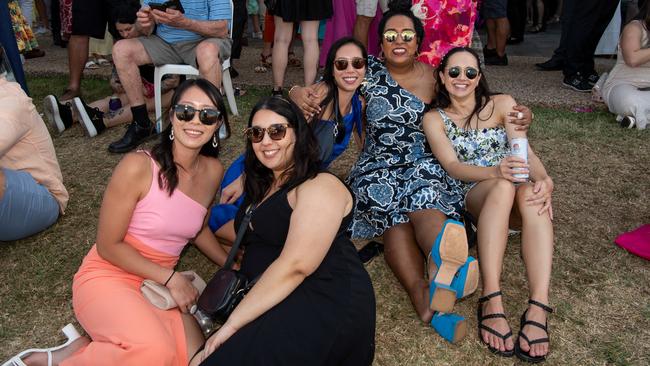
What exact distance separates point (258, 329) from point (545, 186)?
1.58 m

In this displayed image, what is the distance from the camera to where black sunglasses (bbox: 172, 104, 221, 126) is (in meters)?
2.45

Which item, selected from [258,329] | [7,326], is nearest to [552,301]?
[258,329]

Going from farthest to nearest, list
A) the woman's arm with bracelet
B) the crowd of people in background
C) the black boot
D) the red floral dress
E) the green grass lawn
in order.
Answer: the black boot → the red floral dress → the green grass lawn → the woman's arm with bracelet → the crowd of people in background

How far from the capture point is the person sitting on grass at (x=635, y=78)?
5062 mm

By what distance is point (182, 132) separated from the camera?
249 cm

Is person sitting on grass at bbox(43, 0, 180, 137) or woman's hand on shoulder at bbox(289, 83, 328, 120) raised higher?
woman's hand on shoulder at bbox(289, 83, 328, 120)

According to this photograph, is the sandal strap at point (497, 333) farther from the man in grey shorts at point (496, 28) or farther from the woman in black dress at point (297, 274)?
the man in grey shorts at point (496, 28)

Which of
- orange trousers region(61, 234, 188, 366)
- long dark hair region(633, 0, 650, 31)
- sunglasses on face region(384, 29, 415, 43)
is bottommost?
orange trousers region(61, 234, 188, 366)

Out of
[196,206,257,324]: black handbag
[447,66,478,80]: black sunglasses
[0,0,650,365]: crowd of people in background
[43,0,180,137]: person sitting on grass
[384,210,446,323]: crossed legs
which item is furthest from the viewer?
[43,0,180,137]: person sitting on grass

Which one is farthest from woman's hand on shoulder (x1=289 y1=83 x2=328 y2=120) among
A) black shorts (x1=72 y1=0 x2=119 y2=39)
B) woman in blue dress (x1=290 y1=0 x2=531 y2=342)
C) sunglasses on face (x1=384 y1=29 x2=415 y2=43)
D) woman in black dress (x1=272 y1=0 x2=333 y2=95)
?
black shorts (x1=72 y1=0 x2=119 y2=39)

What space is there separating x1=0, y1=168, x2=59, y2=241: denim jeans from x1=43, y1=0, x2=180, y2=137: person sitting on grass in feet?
5.98

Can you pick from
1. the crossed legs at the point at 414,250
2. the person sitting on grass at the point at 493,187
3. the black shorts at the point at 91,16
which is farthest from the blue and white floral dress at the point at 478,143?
the black shorts at the point at 91,16

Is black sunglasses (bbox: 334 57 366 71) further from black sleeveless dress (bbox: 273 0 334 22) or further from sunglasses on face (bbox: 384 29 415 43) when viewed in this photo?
black sleeveless dress (bbox: 273 0 334 22)

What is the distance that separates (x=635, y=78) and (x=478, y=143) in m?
3.09
